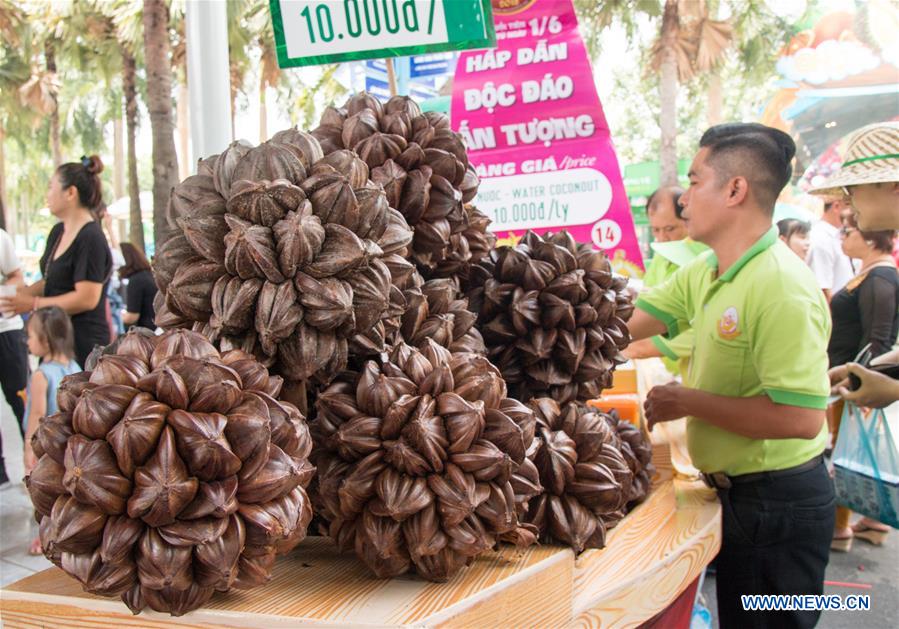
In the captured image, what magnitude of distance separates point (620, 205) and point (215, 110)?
2475 mm

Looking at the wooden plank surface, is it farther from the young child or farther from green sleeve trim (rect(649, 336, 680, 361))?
the young child

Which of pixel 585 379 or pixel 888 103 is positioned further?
pixel 888 103

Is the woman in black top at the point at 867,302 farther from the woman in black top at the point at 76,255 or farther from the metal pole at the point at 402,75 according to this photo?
the woman in black top at the point at 76,255

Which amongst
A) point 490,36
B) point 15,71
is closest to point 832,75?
point 490,36

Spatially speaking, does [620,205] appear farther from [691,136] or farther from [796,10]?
[691,136]

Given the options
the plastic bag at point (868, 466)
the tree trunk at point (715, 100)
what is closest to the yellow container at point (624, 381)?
the plastic bag at point (868, 466)

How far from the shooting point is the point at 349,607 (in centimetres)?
112

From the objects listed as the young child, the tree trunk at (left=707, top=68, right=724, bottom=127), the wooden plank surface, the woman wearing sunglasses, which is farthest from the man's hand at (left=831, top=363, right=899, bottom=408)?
the tree trunk at (left=707, top=68, right=724, bottom=127)

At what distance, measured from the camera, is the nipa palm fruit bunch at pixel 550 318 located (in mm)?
1703

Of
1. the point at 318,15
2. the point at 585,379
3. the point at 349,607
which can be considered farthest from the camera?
the point at 318,15

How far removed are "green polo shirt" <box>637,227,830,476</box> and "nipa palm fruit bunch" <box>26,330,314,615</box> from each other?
168 cm

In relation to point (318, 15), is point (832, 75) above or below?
above

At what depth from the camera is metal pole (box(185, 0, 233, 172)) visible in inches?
98.3

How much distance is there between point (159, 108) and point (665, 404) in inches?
246
